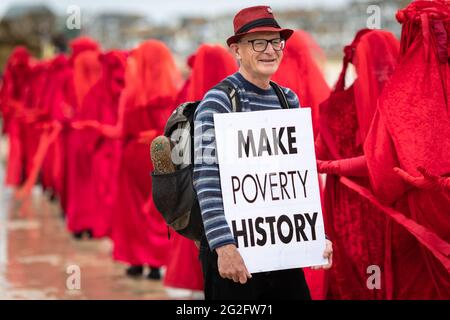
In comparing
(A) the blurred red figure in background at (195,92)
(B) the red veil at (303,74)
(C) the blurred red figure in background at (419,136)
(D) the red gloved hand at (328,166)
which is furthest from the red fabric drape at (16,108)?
(C) the blurred red figure in background at (419,136)

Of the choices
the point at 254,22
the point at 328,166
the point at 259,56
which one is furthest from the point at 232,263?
the point at 328,166

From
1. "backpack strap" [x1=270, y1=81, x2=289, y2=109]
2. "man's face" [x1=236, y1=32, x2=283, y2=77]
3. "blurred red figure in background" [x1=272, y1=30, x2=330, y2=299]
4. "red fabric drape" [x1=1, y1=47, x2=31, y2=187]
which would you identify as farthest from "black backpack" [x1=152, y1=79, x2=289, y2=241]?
"red fabric drape" [x1=1, y1=47, x2=31, y2=187]

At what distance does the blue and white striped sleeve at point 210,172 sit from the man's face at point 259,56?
0.17 metres

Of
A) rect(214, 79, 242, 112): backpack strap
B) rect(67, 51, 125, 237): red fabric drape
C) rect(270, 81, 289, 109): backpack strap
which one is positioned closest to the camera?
rect(214, 79, 242, 112): backpack strap

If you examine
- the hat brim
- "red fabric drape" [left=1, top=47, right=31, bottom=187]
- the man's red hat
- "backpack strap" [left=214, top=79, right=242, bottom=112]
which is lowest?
"backpack strap" [left=214, top=79, right=242, bottom=112]

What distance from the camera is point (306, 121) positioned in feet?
12.3

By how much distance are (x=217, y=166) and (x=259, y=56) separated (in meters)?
0.47

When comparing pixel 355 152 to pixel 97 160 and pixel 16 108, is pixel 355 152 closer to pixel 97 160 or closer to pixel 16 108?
pixel 97 160

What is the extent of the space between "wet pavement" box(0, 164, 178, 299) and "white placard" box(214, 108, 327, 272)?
3655 millimetres

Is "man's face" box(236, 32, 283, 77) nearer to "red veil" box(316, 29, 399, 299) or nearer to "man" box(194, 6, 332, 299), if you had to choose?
"man" box(194, 6, 332, 299)

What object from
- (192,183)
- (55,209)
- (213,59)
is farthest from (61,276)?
(55,209)

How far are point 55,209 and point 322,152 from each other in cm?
869

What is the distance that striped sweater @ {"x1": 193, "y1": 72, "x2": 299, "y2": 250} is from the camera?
355 centimetres
